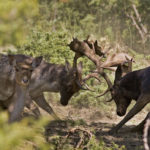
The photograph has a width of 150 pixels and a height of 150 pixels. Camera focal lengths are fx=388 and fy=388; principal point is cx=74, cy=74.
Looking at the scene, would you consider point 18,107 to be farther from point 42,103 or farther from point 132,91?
point 42,103

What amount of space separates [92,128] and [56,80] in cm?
280

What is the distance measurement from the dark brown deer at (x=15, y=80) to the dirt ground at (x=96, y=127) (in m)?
1.01

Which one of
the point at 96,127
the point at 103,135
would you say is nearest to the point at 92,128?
the point at 103,135

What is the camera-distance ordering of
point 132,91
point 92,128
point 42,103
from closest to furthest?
1. point 92,128
2. point 132,91
3. point 42,103

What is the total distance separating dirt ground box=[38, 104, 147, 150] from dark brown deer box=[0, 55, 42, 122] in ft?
3.31

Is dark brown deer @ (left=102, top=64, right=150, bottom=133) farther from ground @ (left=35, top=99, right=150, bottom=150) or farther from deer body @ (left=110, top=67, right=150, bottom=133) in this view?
ground @ (left=35, top=99, right=150, bottom=150)

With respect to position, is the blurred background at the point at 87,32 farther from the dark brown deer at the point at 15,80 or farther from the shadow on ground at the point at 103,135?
the dark brown deer at the point at 15,80

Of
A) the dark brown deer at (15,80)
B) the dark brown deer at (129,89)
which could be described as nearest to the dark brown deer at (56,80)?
the dark brown deer at (129,89)

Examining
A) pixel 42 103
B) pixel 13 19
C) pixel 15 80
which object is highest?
pixel 13 19

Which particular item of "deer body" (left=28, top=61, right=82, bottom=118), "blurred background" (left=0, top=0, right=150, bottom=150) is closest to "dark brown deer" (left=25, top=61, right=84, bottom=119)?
"deer body" (left=28, top=61, right=82, bottom=118)

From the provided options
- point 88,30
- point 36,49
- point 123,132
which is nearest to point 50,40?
point 36,49

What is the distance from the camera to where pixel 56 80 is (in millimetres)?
9875

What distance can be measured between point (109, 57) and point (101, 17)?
1313 centimetres

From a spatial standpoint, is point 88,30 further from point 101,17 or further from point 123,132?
point 123,132
